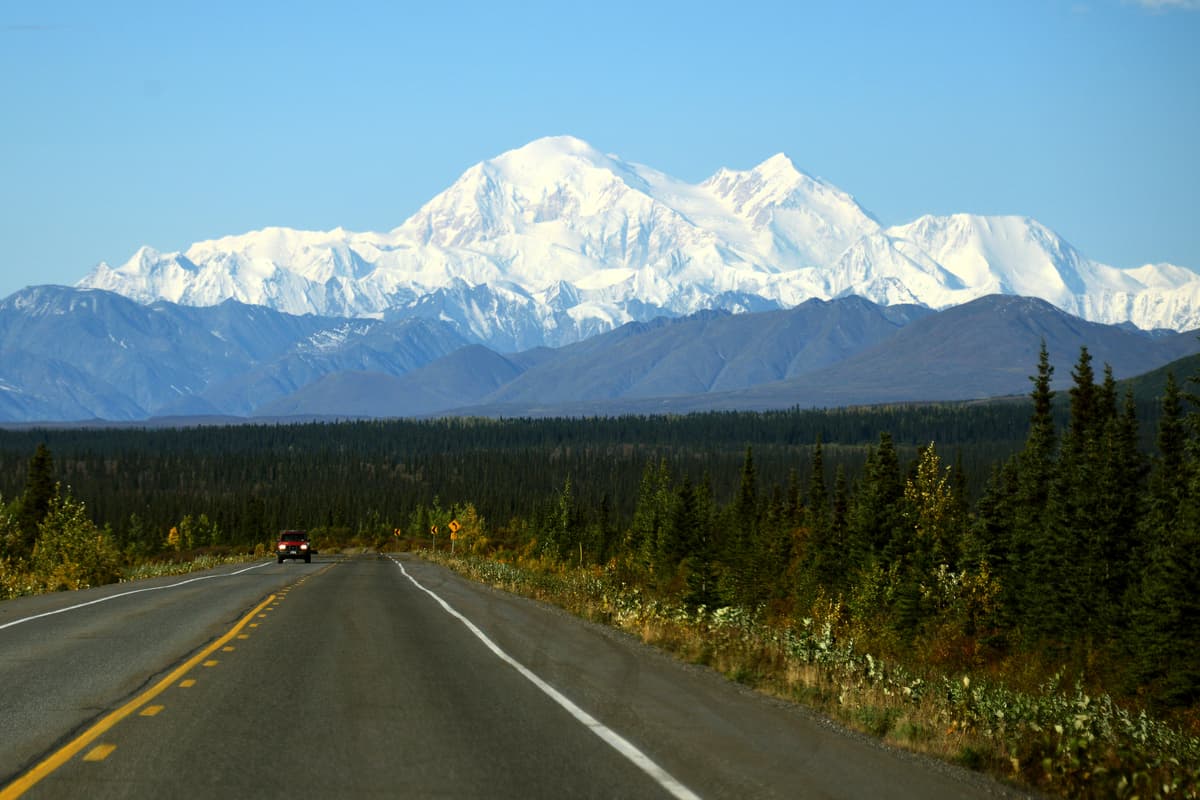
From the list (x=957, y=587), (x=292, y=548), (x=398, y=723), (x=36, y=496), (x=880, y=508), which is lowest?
(x=292, y=548)

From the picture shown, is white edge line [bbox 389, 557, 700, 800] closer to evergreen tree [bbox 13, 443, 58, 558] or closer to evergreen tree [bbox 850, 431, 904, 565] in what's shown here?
evergreen tree [bbox 850, 431, 904, 565]

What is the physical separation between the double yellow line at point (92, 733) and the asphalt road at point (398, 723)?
0.03m

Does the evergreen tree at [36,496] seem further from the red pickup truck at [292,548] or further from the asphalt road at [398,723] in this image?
the asphalt road at [398,723]

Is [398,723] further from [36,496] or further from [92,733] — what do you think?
[36,496]

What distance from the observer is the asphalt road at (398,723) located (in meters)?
10.3

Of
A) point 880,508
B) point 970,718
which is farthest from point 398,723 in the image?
point 880,508

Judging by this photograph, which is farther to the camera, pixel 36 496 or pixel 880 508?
pixel 36 496

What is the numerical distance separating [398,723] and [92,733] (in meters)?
2.67

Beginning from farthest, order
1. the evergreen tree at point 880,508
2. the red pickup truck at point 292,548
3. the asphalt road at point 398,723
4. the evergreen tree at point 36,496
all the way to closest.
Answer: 1. the evergreen tree at point 36,496
2. the red pickup truck at point 292,548
3. the evergreen tree at point 880,508
4. the asphalt road at point 398,723

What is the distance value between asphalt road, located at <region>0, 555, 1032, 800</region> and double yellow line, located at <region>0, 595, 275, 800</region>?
28mm

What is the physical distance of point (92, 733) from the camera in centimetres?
1218

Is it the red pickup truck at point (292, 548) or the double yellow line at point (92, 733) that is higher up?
the double yellow line at point (92, 733)

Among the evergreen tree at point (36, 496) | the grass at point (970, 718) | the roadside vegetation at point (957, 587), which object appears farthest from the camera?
the evergreen tree at point (36, 496)

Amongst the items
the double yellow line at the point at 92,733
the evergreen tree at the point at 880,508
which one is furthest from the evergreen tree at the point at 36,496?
the double yellow line at the point at 92,733
